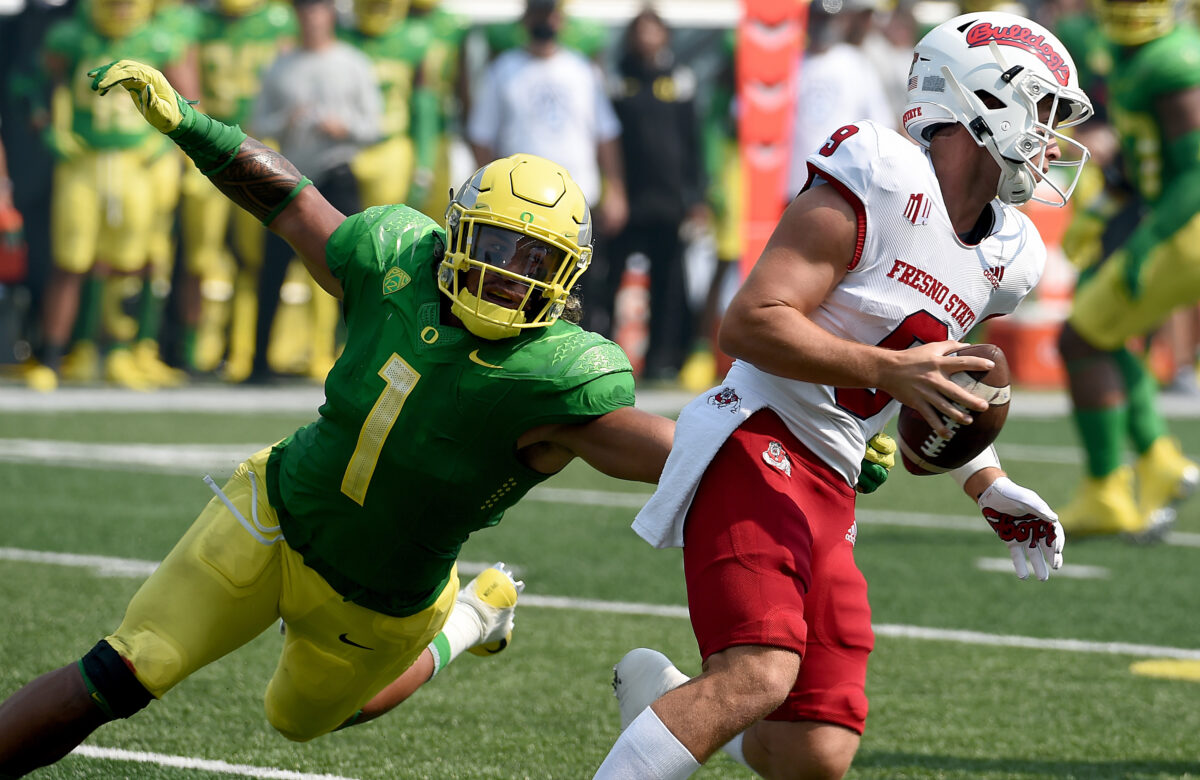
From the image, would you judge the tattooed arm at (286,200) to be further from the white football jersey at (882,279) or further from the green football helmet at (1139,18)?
the green football helmet at (1139,18)

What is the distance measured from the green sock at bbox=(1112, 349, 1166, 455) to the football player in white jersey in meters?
4.25

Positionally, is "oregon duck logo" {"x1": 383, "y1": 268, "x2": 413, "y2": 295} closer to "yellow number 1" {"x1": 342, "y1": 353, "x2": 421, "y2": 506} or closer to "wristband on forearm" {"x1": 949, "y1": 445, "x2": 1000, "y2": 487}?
"yellow number 1" {"x1": 342, "y1": 353, "x2": 421, "y2": 506}

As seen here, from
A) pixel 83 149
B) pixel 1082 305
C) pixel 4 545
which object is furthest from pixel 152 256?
pixel 1082 305

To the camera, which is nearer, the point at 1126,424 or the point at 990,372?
the point at 990,372

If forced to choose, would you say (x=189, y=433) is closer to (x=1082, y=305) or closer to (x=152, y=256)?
(x=152, y=256)

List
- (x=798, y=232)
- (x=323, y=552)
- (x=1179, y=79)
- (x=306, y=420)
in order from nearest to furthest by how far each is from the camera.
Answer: (x=798, y=232)
(x=323, y=552)
(x=1179, y=79)
(x=306, y=420)

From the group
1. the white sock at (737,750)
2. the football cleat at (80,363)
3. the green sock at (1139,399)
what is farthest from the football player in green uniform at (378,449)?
the football cleat at (80,363)

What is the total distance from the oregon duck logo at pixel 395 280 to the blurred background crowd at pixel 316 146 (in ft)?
27.5

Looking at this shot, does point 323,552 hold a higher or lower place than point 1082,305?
higher

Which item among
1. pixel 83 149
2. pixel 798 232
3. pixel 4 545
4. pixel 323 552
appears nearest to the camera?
pixel 798 232

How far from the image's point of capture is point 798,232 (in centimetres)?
332

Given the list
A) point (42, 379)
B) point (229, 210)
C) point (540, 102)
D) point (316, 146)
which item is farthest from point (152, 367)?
point (540, 102)

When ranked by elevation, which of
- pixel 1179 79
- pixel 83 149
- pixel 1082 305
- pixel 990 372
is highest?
pixel 990 372

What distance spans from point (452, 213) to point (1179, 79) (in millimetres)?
4723
